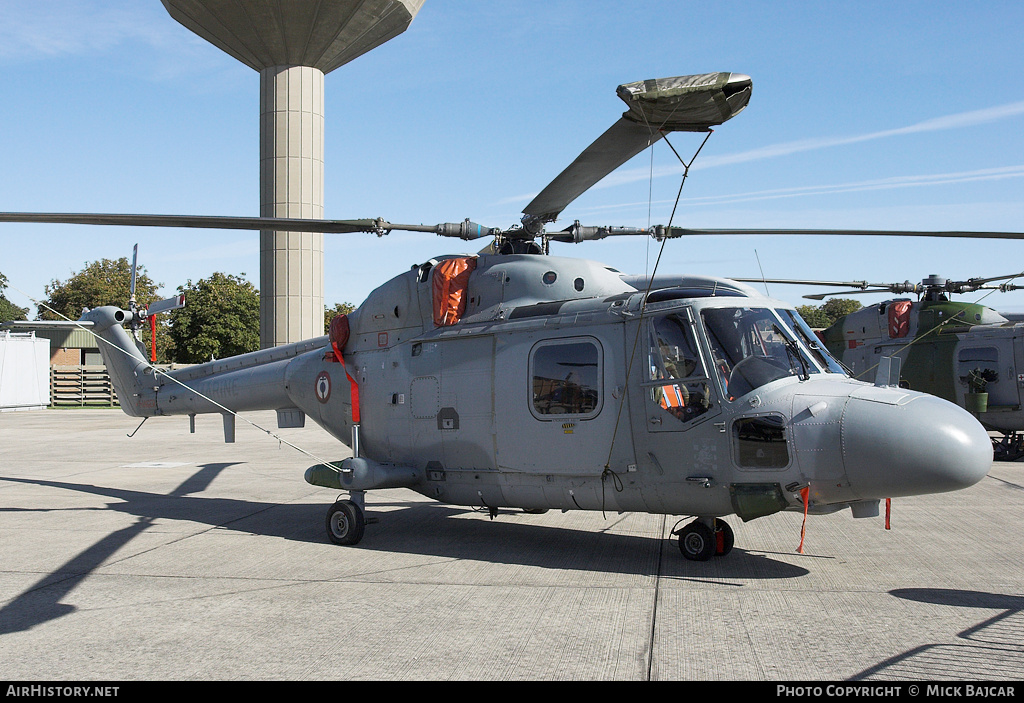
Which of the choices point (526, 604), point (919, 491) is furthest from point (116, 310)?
point (919, 491)

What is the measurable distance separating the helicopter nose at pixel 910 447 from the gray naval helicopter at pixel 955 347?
9.20 meters

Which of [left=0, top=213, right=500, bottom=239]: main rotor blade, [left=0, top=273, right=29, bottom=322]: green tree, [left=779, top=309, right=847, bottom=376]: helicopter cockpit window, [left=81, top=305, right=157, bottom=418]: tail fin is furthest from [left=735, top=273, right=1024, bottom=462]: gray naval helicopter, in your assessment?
[left=0, top=273, right=29, bottom=322]: green tree

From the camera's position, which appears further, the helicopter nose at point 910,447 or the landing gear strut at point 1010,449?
the landing gear strut at point 1010,449

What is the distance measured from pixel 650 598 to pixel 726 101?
3.72 metres

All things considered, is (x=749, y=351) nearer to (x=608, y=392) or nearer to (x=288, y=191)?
(x=608, y=392)

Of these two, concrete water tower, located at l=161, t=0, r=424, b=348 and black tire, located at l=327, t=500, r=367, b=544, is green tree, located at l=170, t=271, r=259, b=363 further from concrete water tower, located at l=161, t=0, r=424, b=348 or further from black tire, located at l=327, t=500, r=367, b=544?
black tire, located at l=327, t=500, r=367, b=544

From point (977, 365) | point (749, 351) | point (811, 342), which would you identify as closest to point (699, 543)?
point (749, 351)

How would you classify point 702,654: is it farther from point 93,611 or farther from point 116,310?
point 116,310

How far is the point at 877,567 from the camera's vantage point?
7414 mm

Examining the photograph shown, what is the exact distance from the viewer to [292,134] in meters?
35.2

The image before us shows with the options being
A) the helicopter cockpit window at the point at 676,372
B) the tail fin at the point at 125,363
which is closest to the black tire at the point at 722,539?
the helicopter cockpit window at the point at 676,372

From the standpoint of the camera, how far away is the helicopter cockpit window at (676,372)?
7.16 metres

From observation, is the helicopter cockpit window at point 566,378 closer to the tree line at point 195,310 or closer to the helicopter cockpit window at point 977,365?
the helicopter cockpit window at point 977,365

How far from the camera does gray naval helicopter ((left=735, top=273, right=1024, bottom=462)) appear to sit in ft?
53.0
